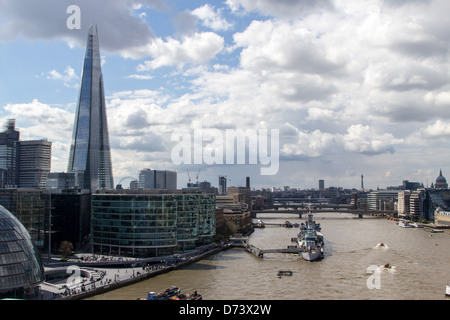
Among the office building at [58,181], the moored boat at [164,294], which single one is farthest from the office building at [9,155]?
the moored boat at [164,294]

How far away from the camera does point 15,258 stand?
25.4 m

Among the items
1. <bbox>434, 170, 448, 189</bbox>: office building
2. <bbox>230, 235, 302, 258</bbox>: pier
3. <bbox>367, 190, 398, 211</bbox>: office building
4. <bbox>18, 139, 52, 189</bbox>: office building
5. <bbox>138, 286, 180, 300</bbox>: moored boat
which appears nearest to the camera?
<bbox>138, 286, 180, 300</bbox>: moored boat

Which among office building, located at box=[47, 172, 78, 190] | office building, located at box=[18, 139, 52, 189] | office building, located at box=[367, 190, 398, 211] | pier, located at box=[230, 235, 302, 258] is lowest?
pier, located at box=[230, 235, 302, 258]

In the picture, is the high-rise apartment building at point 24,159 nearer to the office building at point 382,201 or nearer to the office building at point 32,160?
the office building at point 32,160

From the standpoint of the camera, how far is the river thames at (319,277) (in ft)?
94.7

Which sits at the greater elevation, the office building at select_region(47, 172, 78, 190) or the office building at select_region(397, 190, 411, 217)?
the office building at select_region(47, 172, 78, 190)

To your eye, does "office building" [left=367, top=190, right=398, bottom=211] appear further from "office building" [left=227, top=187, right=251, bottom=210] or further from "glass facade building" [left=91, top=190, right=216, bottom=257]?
"glass facade building" [left=91, top=190, right=216, bottom=257]

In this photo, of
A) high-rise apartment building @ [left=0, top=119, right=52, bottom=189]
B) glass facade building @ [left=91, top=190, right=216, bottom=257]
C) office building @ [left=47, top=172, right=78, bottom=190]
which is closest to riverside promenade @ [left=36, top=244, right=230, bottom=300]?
glass facade building @ [left=91, top=190, right=216, bottom=257]

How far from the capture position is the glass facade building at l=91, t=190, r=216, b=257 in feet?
143

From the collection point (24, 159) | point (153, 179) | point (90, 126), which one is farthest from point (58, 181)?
point (153, 179)

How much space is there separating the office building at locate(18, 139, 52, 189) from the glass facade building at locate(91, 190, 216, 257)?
9552cm

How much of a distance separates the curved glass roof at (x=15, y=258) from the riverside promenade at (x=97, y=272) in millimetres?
1714

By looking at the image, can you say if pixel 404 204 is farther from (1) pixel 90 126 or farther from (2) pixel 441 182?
(1) pixel 90 126
